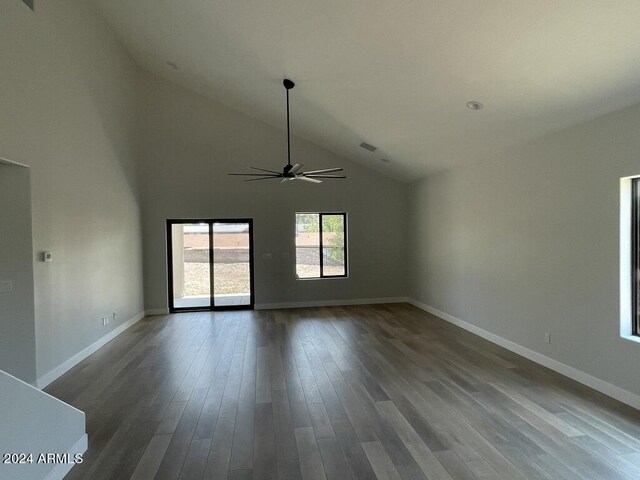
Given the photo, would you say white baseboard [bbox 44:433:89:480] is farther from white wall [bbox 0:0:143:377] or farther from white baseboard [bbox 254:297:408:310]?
white baseboard [bbox 254:297:408:310]

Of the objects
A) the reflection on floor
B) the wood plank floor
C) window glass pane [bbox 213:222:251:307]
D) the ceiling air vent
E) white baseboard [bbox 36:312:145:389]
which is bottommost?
the wood plank floor

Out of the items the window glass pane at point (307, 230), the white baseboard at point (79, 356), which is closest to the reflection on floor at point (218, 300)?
the white baseboard at point (79, 356)

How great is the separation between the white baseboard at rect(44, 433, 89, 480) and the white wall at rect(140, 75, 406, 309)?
516 cm

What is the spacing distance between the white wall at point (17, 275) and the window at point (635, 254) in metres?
6.10

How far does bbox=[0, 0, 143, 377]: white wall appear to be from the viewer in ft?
12.4

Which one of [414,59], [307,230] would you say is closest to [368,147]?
[307,230]

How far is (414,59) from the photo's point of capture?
3.83 metres

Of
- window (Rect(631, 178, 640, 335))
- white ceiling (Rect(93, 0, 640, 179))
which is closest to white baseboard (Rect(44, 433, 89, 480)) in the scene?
white ceiling (Rect(93, 0, 640, 179))

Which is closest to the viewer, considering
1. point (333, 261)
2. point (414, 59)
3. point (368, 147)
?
point (414, 59)

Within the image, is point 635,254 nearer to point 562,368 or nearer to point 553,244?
point 553,244

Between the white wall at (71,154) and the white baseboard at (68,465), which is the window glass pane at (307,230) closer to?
the white wall at (71,154)

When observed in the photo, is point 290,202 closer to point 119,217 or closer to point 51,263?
point 119,217

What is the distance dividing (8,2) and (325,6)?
3061 millimetres

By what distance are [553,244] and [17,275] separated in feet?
19.5
